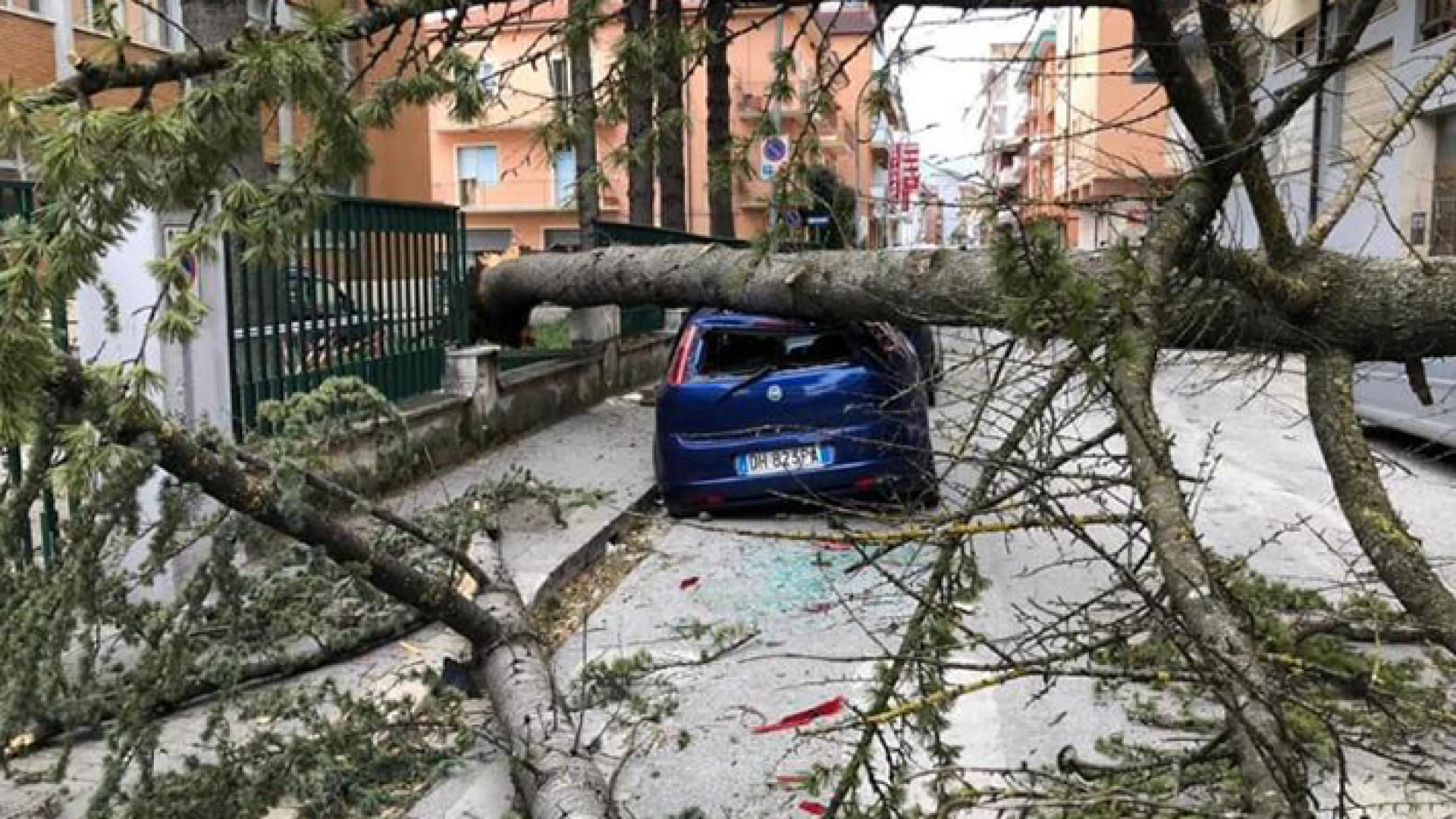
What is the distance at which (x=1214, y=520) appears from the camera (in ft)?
26.7

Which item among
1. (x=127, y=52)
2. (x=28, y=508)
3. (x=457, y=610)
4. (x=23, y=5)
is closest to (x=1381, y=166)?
(x=457, y=610)

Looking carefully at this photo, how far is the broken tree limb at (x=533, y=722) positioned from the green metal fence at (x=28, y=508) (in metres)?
1.48

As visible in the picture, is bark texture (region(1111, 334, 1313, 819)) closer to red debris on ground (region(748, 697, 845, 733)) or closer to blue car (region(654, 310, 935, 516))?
red debris on ground (region(748, 697, 845, 733))

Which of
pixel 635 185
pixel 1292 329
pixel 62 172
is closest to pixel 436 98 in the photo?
pixel 62 172

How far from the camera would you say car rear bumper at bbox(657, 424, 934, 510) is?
780 cm

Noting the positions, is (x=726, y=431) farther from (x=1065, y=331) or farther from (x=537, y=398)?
(x=1065, y=331)

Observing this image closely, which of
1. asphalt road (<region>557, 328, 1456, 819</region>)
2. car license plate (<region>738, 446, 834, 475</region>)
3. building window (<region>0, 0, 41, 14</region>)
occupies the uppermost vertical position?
building window (<region>0, 0, 41, 14</region>)

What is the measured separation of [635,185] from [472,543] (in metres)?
13.2

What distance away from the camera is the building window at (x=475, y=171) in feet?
163

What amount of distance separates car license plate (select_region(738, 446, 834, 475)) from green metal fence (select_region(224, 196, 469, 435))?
9.21 feet

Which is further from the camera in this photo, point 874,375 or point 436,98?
point 874,375

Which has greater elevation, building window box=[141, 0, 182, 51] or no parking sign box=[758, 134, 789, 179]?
building window box=[141, 0, 182, 51]

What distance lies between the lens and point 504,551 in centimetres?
705

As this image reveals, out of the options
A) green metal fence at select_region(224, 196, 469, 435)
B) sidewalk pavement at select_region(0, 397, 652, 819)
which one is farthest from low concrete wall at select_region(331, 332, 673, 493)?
green metal fence at select_region(224, 196, 469, 435)
